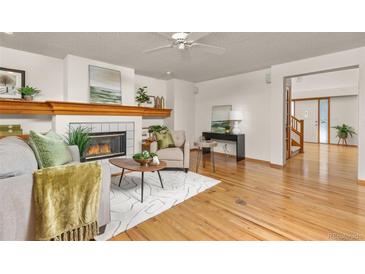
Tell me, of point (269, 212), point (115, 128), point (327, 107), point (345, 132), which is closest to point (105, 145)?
point (115, 128)

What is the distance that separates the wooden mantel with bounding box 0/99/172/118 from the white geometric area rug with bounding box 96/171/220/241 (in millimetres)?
1360

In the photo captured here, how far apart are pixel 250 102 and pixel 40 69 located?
4671 millimetres

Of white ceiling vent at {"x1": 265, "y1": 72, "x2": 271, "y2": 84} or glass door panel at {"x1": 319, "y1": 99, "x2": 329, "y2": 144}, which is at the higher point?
white ceiling vent at {"x1": 265, "y1": 72, "x2": 271, "y2": 84}

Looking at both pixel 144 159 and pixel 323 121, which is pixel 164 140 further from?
pixel 323 121

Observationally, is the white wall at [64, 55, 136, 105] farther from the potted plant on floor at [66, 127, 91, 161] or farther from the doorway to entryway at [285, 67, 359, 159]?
the doorway to entryway at [285, 67, 359, 159]

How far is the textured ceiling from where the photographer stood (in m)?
2.75

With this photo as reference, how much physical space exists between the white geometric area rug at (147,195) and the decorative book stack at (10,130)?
1674 mm

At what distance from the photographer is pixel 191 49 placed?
10.9ft

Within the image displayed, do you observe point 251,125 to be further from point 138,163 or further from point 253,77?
point 138,163

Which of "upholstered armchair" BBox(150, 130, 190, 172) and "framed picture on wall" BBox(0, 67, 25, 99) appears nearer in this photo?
"framed picture on wall" BBox(0, 67, 25, 99)

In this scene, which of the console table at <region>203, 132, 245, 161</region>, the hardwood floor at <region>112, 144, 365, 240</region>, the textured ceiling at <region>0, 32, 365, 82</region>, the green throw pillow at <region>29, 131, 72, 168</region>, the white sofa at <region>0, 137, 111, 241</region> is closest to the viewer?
the white sofa at <region>0, 137, 111, 241</region>

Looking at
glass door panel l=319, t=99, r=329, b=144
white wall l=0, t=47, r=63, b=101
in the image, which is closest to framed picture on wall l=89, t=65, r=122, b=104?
white wall l=0, t=47, r=63, b=101

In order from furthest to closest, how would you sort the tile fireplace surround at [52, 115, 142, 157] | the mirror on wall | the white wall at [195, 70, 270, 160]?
1. the mirror on wall
2. the white wall at [195, 70, 270, 160]
3. the tile fireplace surround at [52, 115, 142, 157]
